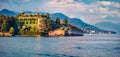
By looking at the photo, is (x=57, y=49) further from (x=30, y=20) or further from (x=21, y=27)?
(x=30, y=20)

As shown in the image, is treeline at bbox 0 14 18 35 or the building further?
the building

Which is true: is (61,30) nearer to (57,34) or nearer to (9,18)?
(57,34)

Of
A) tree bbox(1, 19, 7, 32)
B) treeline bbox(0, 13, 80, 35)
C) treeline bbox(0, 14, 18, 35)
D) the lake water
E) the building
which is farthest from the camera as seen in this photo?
the building

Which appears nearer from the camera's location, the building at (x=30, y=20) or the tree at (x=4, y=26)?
the tree at (x=4, y=26)

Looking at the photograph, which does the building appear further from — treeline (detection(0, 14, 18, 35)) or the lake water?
the lake water

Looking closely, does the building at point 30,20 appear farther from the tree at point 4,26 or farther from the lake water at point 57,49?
the lake water at point 57,49

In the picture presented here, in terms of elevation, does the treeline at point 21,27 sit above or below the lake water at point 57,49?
above

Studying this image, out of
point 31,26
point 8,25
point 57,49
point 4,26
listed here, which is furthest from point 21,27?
point 57,49

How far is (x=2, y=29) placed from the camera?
50.0 m

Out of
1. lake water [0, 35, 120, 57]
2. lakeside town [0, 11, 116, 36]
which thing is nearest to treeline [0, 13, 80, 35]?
lakeside town [0, 11, 116, 36]

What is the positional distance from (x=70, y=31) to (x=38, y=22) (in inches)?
272

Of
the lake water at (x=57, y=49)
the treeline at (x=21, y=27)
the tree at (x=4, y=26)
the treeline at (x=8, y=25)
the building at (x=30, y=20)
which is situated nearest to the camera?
the lake water at (x=57, y=49)

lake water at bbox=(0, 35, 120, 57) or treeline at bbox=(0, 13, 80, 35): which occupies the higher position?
treeline at bbox=(0, 13, 80, 35)

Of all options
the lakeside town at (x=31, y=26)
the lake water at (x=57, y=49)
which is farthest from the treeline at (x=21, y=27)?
the lake water at (x=57, y=49)
